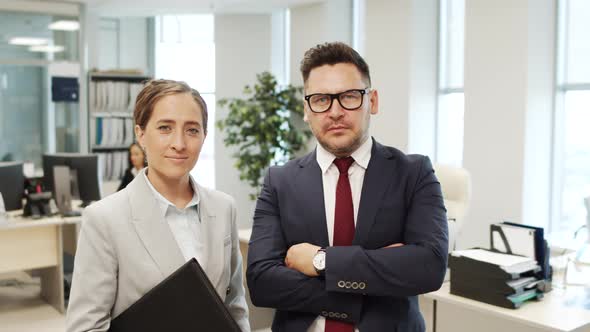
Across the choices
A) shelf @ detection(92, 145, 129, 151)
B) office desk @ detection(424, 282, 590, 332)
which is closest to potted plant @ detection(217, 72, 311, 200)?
shelf @ detection(92, 145, 129, 151)

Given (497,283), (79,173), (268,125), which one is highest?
(268,125)

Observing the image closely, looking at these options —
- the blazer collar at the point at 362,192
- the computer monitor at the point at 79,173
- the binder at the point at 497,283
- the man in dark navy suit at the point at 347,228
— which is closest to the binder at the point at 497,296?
the binder at the point at 497,283

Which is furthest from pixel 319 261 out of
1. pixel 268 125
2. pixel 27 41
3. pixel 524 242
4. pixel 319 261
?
pixel 27 41

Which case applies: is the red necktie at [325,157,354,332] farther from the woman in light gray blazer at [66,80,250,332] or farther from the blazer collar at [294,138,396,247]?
the woman in light gray blazer at [66,80,250,332]

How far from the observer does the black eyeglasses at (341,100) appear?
5.42 ft

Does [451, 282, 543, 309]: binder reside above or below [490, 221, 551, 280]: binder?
below

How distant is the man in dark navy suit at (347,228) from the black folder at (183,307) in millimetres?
328

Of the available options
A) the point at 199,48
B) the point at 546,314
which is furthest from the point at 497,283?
the point at 199,48

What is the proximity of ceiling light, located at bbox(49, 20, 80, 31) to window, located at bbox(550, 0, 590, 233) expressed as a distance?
19.6ft

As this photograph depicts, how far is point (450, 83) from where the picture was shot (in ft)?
21.2

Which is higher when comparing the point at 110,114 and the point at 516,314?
the point at 110,114

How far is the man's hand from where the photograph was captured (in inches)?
66.0

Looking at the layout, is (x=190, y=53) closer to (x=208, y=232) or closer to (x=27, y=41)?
(x=27, y=41)

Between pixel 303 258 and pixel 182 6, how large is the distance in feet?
22.7
